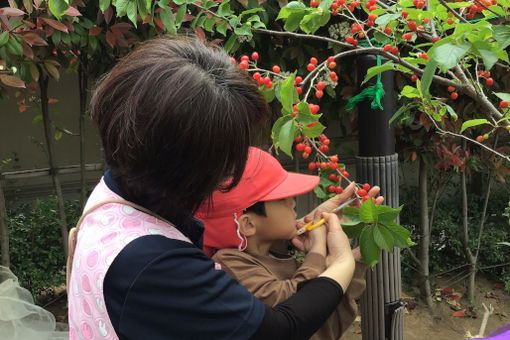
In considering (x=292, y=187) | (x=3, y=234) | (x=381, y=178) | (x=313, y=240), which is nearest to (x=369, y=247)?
(x=313, y=240)

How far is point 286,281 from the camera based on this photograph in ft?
4.73

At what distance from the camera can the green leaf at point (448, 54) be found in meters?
0.88

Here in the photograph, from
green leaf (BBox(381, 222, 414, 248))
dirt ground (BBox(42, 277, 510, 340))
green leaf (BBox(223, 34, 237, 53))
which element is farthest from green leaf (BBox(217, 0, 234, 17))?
dirt ground (BBox(42, 277, 510, 340))

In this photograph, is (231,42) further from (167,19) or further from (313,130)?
(313,130)

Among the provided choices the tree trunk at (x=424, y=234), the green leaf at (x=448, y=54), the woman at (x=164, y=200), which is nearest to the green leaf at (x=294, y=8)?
the woman at (x=164, y=200)

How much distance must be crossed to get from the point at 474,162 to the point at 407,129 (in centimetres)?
76

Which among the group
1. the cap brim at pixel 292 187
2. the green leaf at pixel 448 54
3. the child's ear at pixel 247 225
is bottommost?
the child's ear at pixel 247 225

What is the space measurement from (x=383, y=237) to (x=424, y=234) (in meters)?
2.95

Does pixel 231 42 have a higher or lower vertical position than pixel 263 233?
higher

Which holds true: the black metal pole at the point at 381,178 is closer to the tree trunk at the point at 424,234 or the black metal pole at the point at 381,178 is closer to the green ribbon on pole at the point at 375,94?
the green ribbon on pole at the point at 375,94

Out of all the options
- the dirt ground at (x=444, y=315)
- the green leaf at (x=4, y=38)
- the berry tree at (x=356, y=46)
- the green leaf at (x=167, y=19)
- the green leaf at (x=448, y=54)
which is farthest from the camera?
the dirt ground at (x=444, y=315)

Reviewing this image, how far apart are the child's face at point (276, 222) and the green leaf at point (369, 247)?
0.29 m

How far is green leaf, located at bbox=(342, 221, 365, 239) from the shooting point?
1.41 meters

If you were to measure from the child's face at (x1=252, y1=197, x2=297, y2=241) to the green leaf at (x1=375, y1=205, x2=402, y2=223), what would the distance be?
346 millimetres
